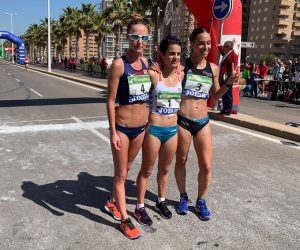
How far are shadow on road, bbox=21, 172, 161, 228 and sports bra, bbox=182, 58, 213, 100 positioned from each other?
1.38 metres

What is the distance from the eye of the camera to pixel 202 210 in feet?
12.0

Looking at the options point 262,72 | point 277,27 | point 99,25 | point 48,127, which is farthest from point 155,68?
point 277,27

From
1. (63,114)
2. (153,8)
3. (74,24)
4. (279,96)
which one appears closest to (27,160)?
(63,114)

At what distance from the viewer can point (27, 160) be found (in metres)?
5.53

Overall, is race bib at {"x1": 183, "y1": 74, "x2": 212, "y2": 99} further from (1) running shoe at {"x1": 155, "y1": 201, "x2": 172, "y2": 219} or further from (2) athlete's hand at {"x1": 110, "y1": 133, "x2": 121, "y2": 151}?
(1) running shoe at {"x1": 155, "y1": 201, "x2": 172, "y2": 219}

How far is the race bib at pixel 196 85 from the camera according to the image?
3.52 m

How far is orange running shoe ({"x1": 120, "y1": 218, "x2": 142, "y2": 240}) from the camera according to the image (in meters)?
3.19

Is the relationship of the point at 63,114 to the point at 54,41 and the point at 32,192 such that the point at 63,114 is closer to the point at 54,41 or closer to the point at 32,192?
the point at 32,192

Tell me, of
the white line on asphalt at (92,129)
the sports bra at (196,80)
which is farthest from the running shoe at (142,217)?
the white line on asphalt at (92,129)

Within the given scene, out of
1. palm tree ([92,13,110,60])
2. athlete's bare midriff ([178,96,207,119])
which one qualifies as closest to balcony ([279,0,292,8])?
palm tree ([92,13,110,60])

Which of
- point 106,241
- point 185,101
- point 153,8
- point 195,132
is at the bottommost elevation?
point 106,241

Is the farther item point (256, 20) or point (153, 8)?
point (256, 20)

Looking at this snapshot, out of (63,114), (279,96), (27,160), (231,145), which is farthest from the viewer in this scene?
(279,96)

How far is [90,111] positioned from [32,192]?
21.4 ft
